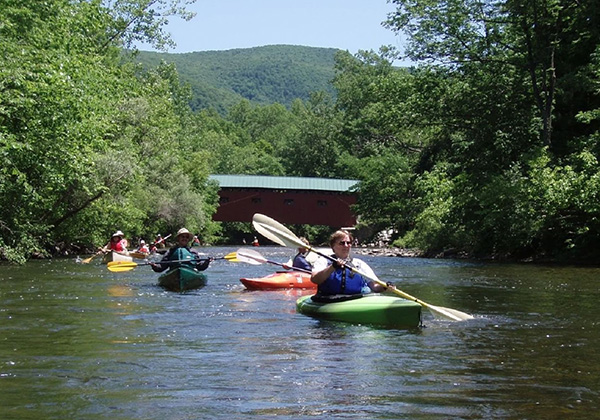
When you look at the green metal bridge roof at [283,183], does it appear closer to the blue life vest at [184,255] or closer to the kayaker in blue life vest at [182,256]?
the kayaker in blue life vest at [182,256]

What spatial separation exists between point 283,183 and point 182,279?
48654 millimetres

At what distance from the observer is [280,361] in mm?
8062

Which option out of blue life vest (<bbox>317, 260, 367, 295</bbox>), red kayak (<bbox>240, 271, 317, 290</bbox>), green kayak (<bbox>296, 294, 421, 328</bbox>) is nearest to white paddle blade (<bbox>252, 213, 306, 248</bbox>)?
blue life vest (<bbox>317, 260, 367, 295</bbox>)

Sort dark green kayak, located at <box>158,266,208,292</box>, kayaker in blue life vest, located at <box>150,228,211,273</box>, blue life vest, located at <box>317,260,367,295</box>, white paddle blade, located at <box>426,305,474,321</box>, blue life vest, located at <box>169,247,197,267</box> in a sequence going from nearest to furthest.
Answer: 1. white paddle blade, located at <box>426,305,474,321</box>
2. blue life vest, located at <box>317,260,367,295</box>
3. dark green kayak, located at <box>158,266,208,292</box>
4. kayaker in blue life vest, located at <box>150,228,211,273</box>
5. blue life vest, located at <box>169,247,197,267</box>

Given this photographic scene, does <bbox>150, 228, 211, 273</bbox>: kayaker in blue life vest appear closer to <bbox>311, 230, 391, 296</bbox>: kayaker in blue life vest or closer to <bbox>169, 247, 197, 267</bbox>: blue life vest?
<bbox>169, 247, 197, 267</bbox>: blue life vest

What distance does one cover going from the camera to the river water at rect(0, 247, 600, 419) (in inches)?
242

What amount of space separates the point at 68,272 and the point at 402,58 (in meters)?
14.7

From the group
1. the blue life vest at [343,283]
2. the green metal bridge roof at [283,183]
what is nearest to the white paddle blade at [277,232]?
the blue life vest at [343,283]

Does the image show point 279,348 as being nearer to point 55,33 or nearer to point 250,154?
point 55,33

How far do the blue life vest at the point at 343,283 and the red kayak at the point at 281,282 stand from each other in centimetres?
536

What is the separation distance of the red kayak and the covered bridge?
45.1m

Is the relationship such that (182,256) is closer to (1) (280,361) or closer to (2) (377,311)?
(2) (377,311)

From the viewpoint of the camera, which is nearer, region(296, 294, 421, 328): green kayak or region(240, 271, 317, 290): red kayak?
region(296, 294, 421, 328): green kayak

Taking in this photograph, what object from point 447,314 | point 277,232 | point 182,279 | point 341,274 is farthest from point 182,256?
point 447,314
